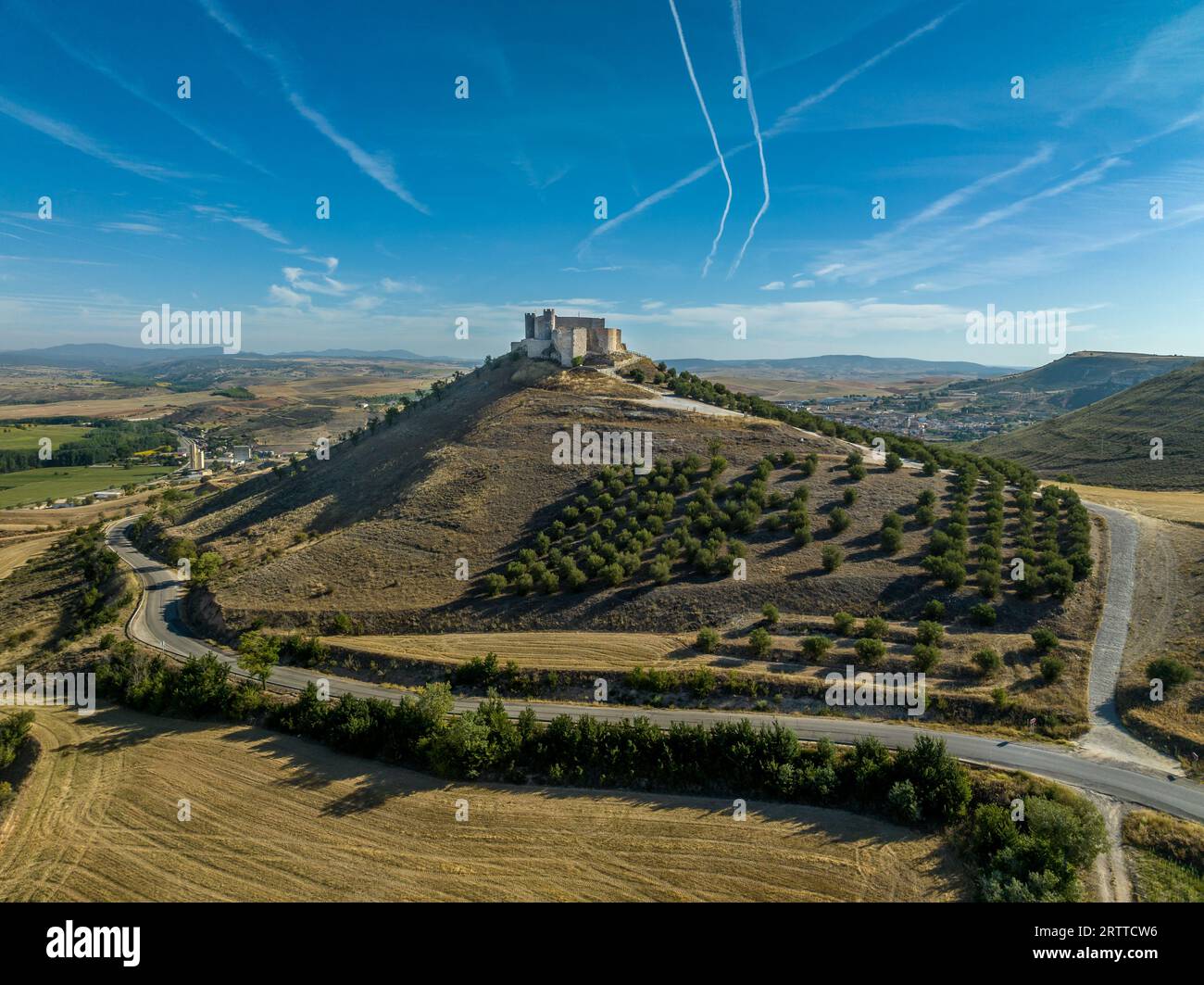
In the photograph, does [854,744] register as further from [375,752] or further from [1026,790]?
[375,752]

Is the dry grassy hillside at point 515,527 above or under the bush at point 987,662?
above

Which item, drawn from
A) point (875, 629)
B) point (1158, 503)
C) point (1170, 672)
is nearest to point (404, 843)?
point (875, 629)

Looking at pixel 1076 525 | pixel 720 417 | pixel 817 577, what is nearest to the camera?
pixel 817 577

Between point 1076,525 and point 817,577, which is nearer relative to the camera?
point 817,577

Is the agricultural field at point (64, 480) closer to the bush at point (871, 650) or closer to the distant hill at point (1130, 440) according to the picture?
the bush at point (871, 650)

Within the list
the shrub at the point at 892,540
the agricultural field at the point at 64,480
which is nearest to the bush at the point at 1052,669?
the shrub at the point at 892,540

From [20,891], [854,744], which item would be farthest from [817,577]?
[20,891]
